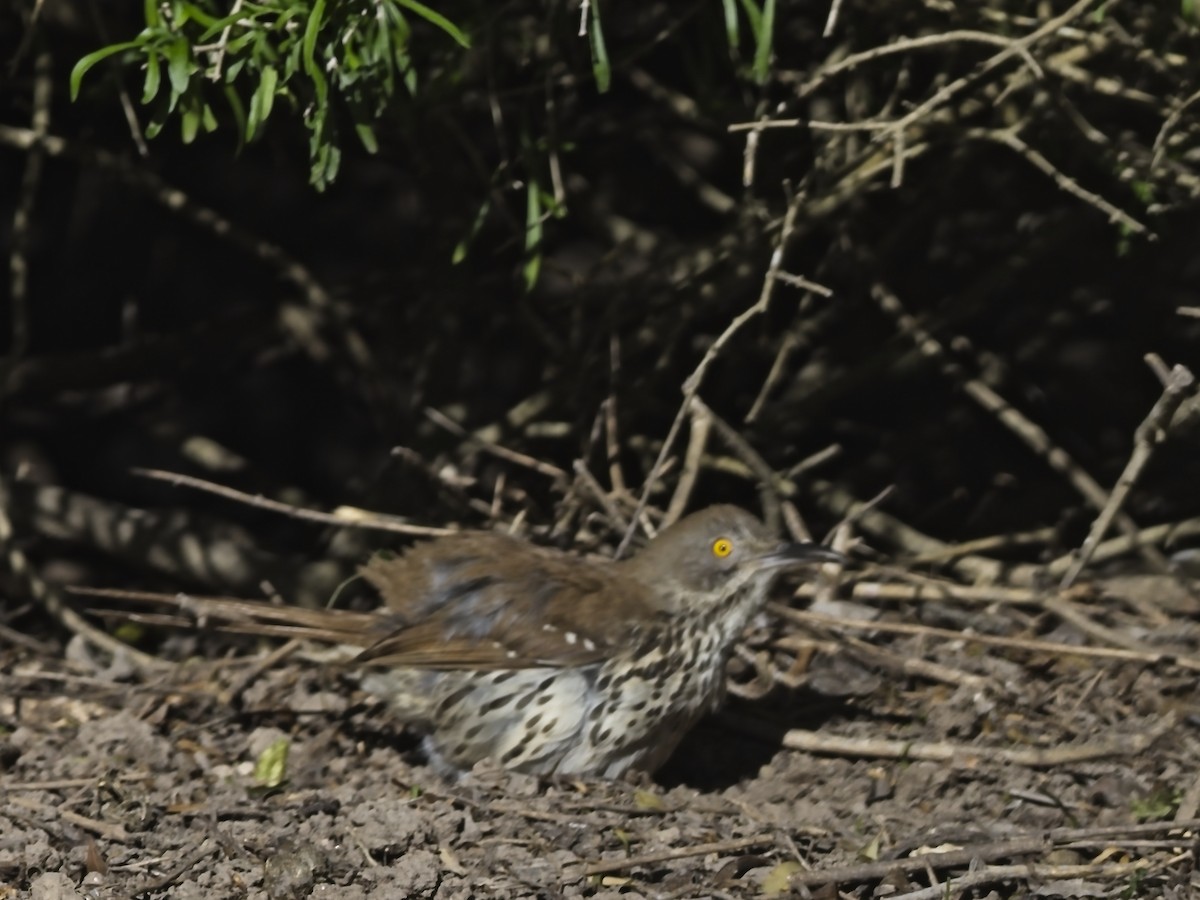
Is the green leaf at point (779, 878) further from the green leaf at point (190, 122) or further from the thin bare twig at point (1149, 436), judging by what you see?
the green leaf at point (190, 122)

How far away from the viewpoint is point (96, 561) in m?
6.10

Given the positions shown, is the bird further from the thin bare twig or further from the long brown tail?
the thin bare twig

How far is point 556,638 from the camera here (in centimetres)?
446

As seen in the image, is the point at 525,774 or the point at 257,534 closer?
the point at 525,774

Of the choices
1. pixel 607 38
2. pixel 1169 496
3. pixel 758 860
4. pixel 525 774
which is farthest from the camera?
pixel 1169 496

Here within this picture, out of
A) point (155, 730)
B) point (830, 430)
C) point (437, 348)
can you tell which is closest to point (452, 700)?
point (155, 730)

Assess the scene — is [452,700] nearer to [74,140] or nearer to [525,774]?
[525,774]

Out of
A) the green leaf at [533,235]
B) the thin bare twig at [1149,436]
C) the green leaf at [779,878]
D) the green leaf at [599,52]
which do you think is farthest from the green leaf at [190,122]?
the thin bare twig at [1149,436]

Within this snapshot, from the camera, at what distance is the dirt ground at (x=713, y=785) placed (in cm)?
385

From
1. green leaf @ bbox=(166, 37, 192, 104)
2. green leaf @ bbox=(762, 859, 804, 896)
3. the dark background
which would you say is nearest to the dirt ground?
green leaf @ bbox=(762, 859, 804, 896)

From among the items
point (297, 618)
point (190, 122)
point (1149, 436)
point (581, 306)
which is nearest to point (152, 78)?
point (190, 122)

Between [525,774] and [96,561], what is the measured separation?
230cm

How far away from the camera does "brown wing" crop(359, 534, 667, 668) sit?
175 inches

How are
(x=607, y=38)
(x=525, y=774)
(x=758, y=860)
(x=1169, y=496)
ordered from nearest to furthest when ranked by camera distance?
(x=758, y=860), (x=525, y=774), (x=607, y=38), (x=1169, y=496)
